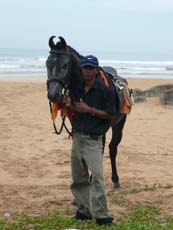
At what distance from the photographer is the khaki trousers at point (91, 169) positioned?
5.56m

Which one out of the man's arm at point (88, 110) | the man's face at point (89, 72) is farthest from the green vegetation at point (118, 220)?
the man's face at point (89, 72)

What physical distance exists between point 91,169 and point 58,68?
44.6 inches

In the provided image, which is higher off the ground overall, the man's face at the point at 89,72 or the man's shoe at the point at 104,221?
the man's face at the point at 89,72

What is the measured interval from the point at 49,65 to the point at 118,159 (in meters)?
4.52

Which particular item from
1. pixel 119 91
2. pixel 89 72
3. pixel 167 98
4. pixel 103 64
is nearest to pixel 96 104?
pixel 89 72

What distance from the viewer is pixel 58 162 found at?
30.8ft

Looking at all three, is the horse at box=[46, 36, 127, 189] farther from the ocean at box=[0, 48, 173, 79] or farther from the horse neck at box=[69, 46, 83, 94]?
the ocean at box=[0, 48, 173, 79]

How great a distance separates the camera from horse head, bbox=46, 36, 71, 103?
5332 millimetres

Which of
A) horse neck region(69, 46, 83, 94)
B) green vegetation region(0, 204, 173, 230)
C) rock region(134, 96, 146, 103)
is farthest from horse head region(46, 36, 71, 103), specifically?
rock region(134, 96, 146, 103)

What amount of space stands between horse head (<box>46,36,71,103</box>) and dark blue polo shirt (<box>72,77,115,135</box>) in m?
0.28

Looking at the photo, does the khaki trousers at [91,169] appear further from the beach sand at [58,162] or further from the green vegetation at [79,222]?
the beach sand at [58,162]

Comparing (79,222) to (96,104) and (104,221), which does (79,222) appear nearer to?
(104,221)

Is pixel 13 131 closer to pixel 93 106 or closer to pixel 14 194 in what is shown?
pixel 14 194

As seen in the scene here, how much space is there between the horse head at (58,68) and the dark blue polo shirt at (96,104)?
28 centimetres
